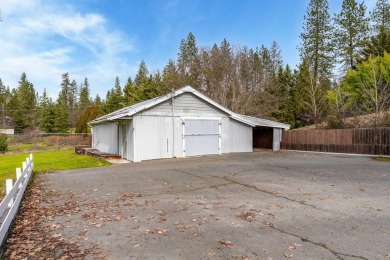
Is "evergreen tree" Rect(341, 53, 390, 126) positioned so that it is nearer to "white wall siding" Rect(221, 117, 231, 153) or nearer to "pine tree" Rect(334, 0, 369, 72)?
"pine tree" Rect(334, 0, 369, 72)

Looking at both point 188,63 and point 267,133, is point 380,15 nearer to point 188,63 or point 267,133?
point 188,63

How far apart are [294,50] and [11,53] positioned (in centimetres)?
3315

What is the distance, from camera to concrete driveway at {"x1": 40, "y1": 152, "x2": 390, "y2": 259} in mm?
3949

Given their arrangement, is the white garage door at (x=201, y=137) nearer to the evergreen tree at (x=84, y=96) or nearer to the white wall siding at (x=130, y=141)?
the white wall siding at (x=130, y=141)

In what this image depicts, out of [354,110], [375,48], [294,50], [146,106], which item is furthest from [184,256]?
[294,50]

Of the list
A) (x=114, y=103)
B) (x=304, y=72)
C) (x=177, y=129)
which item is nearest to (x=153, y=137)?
(x=177, y=129)

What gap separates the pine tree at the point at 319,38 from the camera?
35.3m

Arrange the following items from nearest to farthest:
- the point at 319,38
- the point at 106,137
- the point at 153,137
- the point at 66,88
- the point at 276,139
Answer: the point at 153,137 → the point at 106,137 → the point at 276,139 → the point at 319,38 → the point at 66,88

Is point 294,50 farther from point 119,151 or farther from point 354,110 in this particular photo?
point 119,151

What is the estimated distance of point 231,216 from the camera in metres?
5.46

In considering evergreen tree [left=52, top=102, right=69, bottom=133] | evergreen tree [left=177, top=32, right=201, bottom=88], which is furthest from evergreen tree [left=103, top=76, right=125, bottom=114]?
evergreen tree [left=52, top=102, right=69, bottom=133]

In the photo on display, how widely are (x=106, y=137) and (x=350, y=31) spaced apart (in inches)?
1210

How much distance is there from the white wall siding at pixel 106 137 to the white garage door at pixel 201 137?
4.90 meters

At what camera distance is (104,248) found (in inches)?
161
